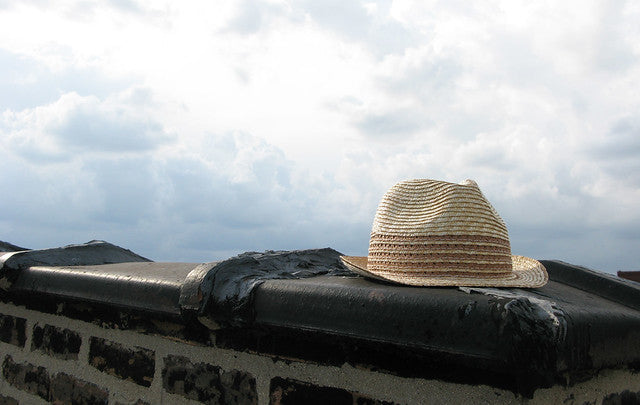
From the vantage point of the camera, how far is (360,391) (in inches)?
48.4

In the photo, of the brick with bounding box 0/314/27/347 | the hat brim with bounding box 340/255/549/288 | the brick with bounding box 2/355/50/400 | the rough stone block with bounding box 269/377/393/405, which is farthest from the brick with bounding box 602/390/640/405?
the brick with bounding box 0/314/27/347

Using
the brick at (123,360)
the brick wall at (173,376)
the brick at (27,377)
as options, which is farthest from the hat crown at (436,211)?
the brick at (27,377)

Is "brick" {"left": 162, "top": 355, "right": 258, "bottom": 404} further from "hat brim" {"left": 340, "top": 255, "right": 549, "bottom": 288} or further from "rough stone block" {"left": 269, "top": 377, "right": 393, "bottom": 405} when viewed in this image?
"hat brim" {"left": 340, "top": 255, "right": 549, "bottom": 288}

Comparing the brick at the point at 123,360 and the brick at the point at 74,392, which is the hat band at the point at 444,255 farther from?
the brick at the point at 74,392

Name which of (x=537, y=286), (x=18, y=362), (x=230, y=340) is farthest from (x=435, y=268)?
(x=18, y=362)

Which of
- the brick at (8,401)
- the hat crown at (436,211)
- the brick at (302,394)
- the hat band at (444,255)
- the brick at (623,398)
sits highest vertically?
the hat crown at (436,211)

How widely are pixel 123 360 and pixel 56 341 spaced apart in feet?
1.43

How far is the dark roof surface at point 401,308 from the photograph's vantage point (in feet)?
3.19

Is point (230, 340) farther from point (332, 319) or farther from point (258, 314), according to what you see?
point (332, 319)

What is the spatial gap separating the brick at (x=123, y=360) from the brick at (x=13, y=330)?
1.66ft

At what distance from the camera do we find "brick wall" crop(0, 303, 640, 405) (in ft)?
3.91

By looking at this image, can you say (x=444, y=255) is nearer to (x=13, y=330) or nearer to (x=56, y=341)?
(x=56, y=341)

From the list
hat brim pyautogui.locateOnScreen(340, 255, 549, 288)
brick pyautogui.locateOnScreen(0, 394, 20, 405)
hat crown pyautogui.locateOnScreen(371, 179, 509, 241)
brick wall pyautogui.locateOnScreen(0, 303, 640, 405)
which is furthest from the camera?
brick pyautogui.locateOnScreen(0, 394, 20, 405)

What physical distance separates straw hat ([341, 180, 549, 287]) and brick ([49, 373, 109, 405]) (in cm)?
102
